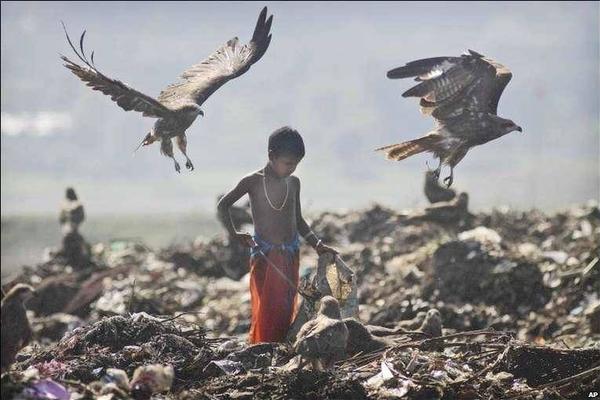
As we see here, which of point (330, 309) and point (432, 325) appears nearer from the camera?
point (330, 309)

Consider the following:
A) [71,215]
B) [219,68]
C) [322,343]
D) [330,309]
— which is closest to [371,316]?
[219,68]

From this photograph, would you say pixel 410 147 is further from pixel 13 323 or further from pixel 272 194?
pixel 13 323

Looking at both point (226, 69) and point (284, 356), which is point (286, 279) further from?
point (226, 69)

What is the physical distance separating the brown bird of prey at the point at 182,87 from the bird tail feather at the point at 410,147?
1.32 m

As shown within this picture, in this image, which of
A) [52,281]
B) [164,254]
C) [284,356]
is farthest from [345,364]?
[164,254]

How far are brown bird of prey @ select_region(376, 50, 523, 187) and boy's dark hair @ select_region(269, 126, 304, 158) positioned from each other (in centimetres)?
68

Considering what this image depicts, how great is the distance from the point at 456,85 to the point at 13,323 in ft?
12.5

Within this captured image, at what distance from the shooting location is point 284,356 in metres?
7.05

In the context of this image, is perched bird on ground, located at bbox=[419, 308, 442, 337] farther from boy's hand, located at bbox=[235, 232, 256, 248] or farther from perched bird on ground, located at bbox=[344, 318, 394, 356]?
boy's hand, located at bbox=[235, 232, 256, 248]

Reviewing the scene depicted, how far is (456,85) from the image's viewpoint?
7828 mm

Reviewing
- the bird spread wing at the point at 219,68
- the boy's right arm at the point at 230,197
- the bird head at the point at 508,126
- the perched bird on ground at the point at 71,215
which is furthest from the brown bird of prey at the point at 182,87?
the perched bird on ground at the point at 71,215

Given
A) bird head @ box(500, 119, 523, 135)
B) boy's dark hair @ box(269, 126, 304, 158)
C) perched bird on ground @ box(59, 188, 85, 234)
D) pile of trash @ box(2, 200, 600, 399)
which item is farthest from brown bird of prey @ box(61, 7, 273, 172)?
perched bird on ground @ box(59, 188, 85, 234)

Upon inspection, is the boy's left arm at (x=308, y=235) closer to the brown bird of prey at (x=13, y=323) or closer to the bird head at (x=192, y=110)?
the bird head at (x=192, y=110)

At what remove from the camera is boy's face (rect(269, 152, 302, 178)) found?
295 inches
